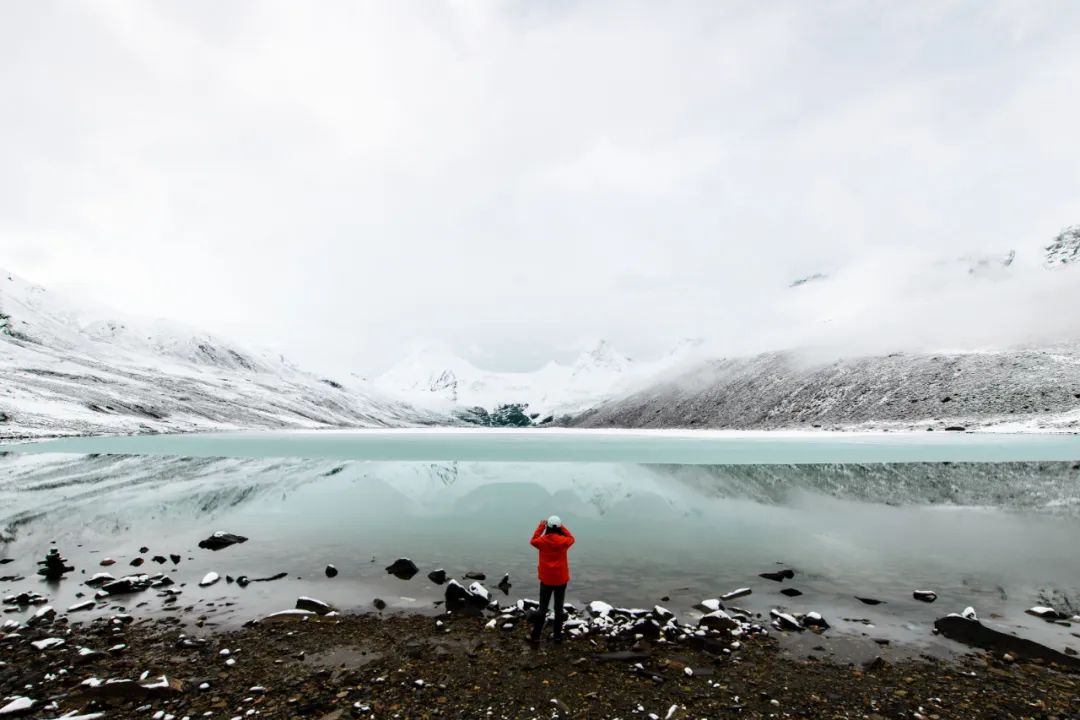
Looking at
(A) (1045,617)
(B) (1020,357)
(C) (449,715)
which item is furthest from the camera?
(B) (1020,357)

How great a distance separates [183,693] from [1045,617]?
77.8ft

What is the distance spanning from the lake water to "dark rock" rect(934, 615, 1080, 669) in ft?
1.92

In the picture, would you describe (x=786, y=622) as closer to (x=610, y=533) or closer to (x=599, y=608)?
(x=599, y=608)

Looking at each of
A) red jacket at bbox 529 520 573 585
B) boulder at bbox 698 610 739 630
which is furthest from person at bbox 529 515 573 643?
boulder at bbox 698 610 739 630

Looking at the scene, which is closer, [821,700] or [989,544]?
[821,700]

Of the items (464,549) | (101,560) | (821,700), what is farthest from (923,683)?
(101,560)

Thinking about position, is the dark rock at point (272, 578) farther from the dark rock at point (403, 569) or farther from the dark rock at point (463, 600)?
the dark rock at point (463, 600)

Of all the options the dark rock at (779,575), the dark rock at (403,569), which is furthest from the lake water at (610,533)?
the dark rock at (403,569)

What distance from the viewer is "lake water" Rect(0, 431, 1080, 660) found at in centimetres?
1898

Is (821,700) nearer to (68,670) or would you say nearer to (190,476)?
(68,670)

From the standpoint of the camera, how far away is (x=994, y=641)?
1463 cm

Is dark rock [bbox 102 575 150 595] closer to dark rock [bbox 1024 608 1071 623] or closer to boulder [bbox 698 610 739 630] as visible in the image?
boulder [bbox 698 610 739 630]

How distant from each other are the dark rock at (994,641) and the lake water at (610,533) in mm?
586

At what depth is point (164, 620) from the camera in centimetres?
1650
